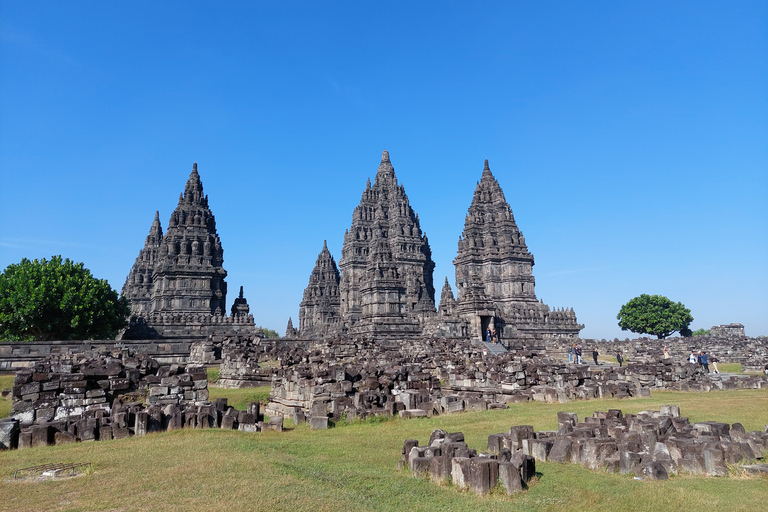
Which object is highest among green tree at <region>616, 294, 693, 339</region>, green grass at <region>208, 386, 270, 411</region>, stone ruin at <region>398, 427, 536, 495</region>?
green tree at <region>616, 294, 693, 339</region>

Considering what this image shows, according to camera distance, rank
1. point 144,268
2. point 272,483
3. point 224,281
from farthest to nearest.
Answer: point 144,268, point 224,281, point 272,483

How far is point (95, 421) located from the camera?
9.39 metres

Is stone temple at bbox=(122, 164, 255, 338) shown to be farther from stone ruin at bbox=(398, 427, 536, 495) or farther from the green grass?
stone ruin at bbox=(398, 427, 536, 495)

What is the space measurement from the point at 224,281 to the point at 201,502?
1815 inches

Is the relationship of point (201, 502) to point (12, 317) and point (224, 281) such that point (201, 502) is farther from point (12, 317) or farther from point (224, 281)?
point (224, 281)

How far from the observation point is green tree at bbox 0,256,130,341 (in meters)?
31.7

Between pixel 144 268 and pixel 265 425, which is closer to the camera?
pixel 265 425

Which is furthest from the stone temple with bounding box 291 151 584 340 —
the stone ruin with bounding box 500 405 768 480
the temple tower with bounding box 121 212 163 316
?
the stone ruin with bounding box 500 405 768 480

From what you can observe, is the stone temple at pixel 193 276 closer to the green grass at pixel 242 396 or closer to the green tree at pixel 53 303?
the green tree at pixel 53 303

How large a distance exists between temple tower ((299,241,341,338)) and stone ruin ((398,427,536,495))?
187ft

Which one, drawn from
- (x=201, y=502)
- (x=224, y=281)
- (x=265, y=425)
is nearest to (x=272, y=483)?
(x=201, y=502)

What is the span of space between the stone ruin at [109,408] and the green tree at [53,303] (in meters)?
22.8

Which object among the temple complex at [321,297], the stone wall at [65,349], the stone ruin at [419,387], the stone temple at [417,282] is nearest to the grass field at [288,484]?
the stone ruin at [419,387]

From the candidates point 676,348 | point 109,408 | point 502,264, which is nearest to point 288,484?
point 109,408
